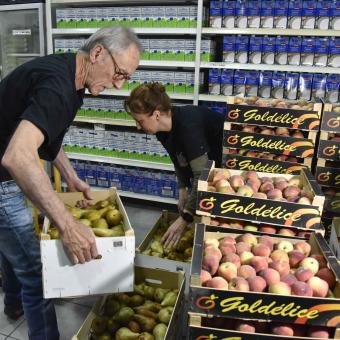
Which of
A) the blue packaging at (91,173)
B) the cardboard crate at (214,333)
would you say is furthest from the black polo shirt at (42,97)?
the blue packaging at (91,173)

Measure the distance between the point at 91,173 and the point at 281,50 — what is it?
97.0 inches

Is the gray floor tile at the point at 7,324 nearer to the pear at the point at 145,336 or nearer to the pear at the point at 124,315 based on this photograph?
the pear at the point at 124,315

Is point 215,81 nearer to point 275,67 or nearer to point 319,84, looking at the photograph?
point 275,67

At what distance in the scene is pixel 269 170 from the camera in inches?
82.1

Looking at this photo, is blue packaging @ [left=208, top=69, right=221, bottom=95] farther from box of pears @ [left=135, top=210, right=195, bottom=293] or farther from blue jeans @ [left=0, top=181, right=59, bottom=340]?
blue jeans @ [left=0, top=181, right=59, bottom=340]

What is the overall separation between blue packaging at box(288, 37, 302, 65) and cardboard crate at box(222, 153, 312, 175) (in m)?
1.70

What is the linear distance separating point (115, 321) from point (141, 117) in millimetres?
1115

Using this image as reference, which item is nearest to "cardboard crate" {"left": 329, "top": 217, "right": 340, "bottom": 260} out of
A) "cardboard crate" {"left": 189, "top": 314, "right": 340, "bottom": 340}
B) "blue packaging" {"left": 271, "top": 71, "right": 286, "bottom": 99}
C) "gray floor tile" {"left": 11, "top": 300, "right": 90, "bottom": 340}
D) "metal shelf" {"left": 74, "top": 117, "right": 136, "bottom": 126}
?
"cardboard crate" {"left": 189, "top": 314, "right": 340, "bottom": 340}

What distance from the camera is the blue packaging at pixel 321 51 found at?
3357mm

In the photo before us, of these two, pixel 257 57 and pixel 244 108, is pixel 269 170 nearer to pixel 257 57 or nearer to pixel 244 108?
pixel 244 108

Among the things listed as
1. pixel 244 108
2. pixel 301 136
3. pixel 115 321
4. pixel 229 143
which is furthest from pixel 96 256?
pixel 301 136

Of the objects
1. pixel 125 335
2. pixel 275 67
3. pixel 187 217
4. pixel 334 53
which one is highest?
pixel 334 53

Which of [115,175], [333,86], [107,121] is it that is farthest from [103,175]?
[333,86]

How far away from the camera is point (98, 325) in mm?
1726
